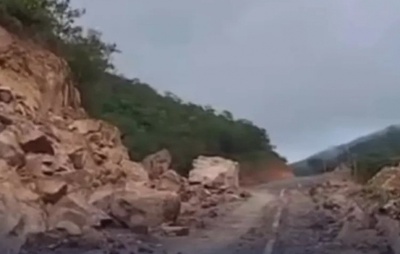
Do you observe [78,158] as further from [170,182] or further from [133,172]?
[170,182]

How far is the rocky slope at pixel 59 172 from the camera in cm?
1403

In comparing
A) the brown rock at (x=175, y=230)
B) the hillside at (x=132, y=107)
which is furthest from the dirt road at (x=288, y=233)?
the hillside at (x=132, y=107)

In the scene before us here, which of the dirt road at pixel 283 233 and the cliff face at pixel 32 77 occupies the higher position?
the cliff face at pixel 32 77

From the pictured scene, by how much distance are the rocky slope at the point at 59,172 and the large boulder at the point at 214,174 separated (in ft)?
9.40

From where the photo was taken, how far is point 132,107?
45.5m

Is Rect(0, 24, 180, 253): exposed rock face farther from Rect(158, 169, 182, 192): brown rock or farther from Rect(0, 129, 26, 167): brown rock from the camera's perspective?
Rect(158, 169, 182, 192): brown rock

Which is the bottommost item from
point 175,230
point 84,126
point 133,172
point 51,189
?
point 175,230

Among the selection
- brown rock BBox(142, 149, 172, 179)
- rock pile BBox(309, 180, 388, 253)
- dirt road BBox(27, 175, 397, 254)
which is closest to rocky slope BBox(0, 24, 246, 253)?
dirt road BBox(27, 175, 397, 254)

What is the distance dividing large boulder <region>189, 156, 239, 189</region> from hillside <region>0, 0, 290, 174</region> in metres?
3.12

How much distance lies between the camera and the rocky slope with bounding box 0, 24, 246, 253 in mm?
14031

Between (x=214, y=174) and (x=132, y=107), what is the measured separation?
45.9 feet

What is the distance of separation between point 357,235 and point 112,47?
20824mm

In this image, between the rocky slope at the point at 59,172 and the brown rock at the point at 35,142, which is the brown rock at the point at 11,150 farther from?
the brown rock at the point at 35,142

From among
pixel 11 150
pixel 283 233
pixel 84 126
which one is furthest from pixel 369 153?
pixel 11 150
